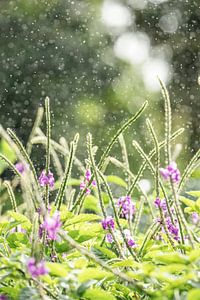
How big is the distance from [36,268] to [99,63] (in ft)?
24.3

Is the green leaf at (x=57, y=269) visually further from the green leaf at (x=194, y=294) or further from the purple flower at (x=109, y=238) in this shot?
the purple flower at (x=109, y=238)

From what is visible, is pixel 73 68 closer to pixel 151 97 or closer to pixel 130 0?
pixel 151 97

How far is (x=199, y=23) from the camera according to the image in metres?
9.11

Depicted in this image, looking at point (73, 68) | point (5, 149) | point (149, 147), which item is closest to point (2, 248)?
point (5, 149)

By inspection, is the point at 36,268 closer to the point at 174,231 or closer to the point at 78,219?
the point at 78,219

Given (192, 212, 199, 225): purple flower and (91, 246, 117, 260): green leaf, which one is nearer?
(91, 246, 117, 260): green leaf

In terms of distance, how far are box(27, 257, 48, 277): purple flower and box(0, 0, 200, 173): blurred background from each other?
594 centimetres

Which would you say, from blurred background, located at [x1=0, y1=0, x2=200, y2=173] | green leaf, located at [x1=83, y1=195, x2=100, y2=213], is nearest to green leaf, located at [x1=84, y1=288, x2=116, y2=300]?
green leaf, located at [x1=83, y1=195, x2=100, y2=213]

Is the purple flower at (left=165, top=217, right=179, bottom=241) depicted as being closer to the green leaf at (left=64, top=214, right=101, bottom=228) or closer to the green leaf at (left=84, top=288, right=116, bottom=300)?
the green leaf at (left=64, top=214, right=101, bottom=228)

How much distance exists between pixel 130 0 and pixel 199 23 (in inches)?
39.4

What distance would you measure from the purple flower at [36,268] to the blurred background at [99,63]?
5941 millimetres

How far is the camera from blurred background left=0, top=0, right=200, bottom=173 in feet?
25.4

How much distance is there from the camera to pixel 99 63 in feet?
27.3

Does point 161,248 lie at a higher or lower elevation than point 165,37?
higher
